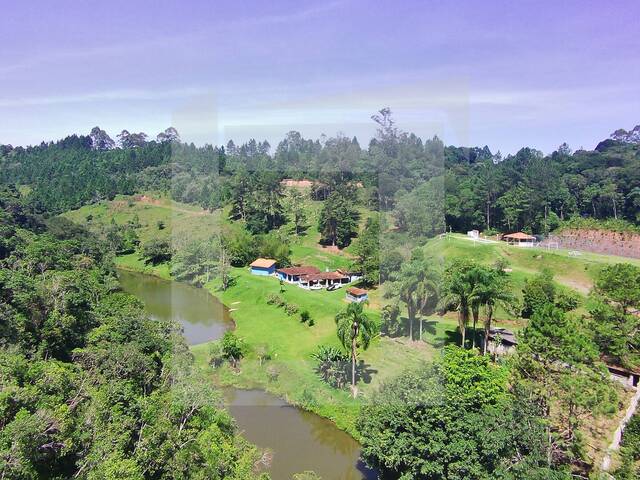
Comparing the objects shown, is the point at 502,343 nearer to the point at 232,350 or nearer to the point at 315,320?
the point at 315,320

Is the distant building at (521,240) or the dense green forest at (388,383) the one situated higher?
the distant building at (521,240)

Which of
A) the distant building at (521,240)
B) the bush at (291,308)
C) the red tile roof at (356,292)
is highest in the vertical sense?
the distant building at (521,240)

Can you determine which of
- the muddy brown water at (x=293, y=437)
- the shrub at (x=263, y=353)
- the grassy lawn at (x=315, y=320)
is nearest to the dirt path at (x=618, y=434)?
the grassy lawn at (x=315, y=320)

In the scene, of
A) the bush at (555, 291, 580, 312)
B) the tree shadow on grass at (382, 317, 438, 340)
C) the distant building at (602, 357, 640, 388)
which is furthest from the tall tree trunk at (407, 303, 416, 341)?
the bush at (555, 291, 580, 312)

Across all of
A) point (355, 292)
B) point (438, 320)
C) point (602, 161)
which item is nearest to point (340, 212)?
point (355, 292)

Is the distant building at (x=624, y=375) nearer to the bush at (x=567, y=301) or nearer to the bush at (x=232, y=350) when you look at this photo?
the bush at (x=567, y=301)

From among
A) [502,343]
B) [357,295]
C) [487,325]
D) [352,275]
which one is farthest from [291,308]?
[502,343]

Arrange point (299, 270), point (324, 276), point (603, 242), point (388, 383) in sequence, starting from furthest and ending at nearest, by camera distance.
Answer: point (603, 242), point (299, 270), point (324, 276), point (388, 383)
